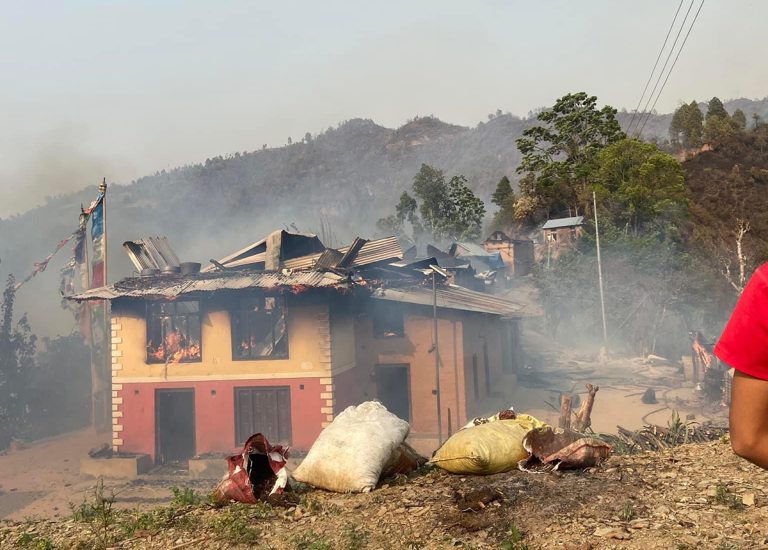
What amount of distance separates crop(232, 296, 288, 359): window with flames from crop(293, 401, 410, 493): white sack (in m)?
11.6

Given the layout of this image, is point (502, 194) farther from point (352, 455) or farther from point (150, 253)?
point (352, 455)

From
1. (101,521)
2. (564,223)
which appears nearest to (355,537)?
(101,521)

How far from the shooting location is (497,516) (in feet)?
16.9

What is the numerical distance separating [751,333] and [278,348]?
1681 cm

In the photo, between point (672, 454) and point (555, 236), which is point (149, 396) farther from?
point (555, 236)

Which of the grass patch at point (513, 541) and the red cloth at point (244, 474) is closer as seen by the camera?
the grass patch at point (513, 541)

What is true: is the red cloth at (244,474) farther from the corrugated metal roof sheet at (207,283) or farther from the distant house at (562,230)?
the distant house at (562,230)

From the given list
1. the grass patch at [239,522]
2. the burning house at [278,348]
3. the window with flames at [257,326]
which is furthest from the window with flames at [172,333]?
the grass patch at [239,522]

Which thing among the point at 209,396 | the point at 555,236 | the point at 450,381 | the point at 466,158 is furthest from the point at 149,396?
the point at 466,158

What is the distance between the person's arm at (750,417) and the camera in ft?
6.06

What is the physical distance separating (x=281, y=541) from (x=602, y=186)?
155 ft

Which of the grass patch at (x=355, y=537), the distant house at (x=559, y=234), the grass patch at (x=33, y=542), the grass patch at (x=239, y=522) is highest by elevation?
the distant house at (x=559, y=234)

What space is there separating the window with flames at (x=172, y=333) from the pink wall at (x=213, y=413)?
34.8 inches

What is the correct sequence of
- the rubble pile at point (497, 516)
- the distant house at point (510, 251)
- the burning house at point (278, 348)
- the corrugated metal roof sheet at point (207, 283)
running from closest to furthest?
1. the rubble pile at point (497, 516)
2. the corrugated metal roof sheet at point (207, 283)
3. the burning house at point (278, 348)
4. the distant house at point (510, 251)
